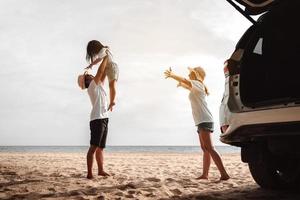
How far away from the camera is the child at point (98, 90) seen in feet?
16.8

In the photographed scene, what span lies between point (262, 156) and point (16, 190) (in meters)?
3.15

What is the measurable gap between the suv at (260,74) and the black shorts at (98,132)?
81.2 inches

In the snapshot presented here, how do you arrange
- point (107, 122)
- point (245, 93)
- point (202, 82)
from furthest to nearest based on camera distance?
point (202, 82) → point (107, 122) → point (245, 93)

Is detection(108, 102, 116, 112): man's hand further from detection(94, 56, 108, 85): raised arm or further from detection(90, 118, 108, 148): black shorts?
detection(94, 56, 108, 85): raised arm

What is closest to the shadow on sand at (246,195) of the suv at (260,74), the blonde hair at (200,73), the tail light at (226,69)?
the suv at (260,74)

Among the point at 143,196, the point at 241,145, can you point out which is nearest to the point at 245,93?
the point at 241,145

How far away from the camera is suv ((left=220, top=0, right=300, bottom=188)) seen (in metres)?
3.30

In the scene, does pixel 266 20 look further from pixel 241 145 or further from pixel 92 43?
pixel 92 43

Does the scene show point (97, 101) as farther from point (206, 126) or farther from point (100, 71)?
point (206, 126)

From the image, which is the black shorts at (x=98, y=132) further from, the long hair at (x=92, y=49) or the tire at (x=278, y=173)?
the tire at (x=278, y=173)

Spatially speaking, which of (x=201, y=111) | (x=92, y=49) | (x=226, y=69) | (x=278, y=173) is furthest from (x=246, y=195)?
(x=92, y=49)

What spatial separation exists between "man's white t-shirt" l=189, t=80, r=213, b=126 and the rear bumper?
1848 millimetres

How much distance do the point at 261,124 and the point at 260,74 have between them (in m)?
0.84

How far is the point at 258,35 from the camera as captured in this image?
3.77m
